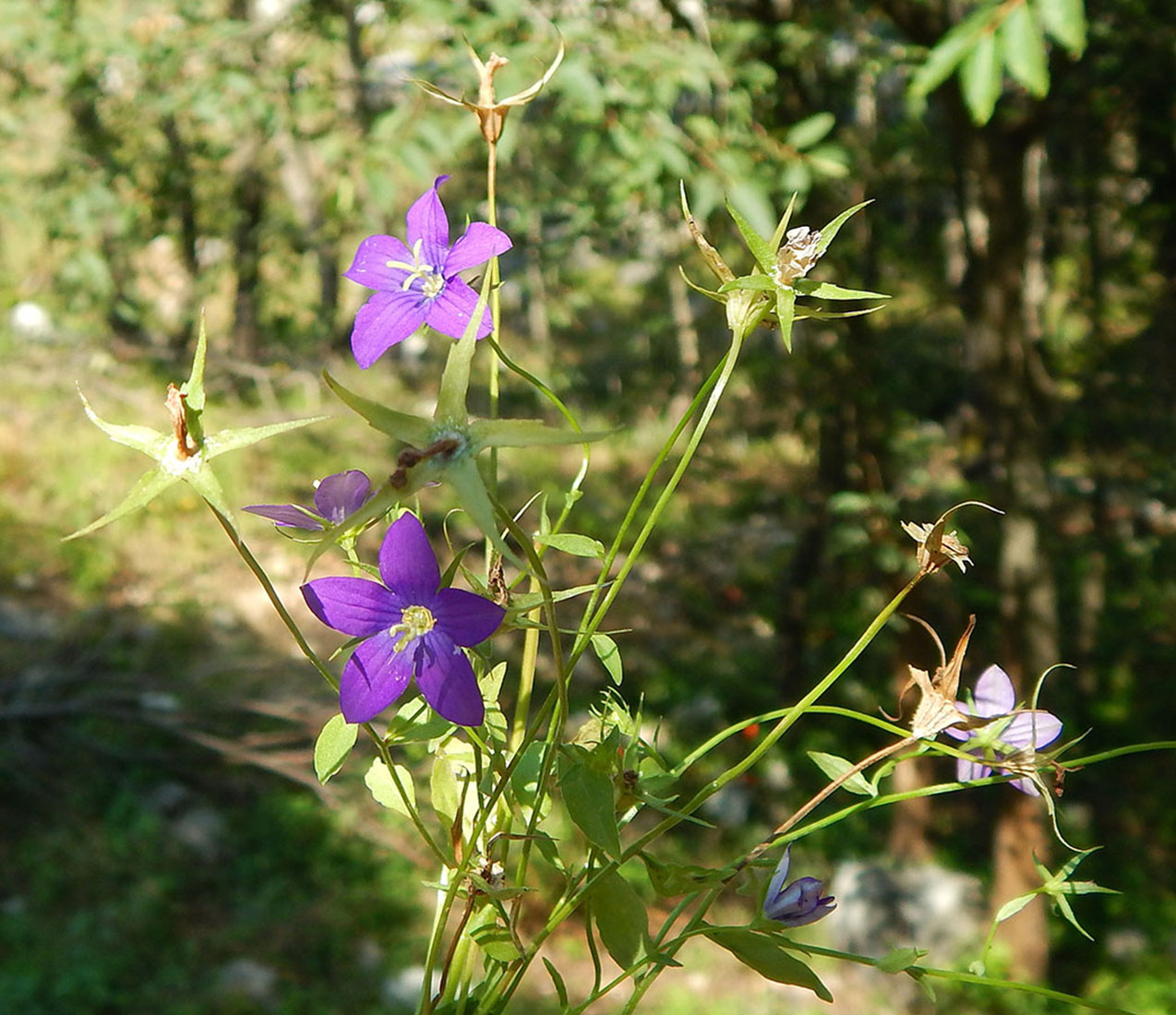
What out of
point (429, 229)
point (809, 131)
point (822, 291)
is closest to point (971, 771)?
point (822, 291)

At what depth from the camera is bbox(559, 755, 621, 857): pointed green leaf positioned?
0.46 metres

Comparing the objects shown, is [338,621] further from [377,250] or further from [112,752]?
[112,752]

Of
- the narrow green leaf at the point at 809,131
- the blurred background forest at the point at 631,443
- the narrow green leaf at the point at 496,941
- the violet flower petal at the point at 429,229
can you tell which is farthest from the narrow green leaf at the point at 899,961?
the narrow green leaf at the point at 809,131

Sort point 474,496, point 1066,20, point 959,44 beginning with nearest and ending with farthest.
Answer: point 474,496 → point 1066,20 → point 959,44

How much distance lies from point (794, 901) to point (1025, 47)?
0.96m

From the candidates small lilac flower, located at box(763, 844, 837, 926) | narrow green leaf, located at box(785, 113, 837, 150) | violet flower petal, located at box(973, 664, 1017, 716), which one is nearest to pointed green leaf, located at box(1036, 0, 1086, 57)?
narrow green leaf, located at box(785, 113, 837, 150)

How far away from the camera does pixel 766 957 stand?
0.49 metres

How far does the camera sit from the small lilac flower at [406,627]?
44 centimetres

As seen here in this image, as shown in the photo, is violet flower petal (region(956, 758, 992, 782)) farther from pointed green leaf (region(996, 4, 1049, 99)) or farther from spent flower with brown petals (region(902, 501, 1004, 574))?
pointed green leaf (region(996, 4, 1049, 99))

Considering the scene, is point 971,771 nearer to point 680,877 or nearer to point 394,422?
point 680,877

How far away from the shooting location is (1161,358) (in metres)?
2.70

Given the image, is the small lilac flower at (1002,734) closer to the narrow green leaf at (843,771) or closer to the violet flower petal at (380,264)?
the narrow green leaf at (843,771)

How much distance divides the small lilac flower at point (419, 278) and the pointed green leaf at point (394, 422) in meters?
0.12

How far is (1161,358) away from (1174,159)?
1.71 ft
